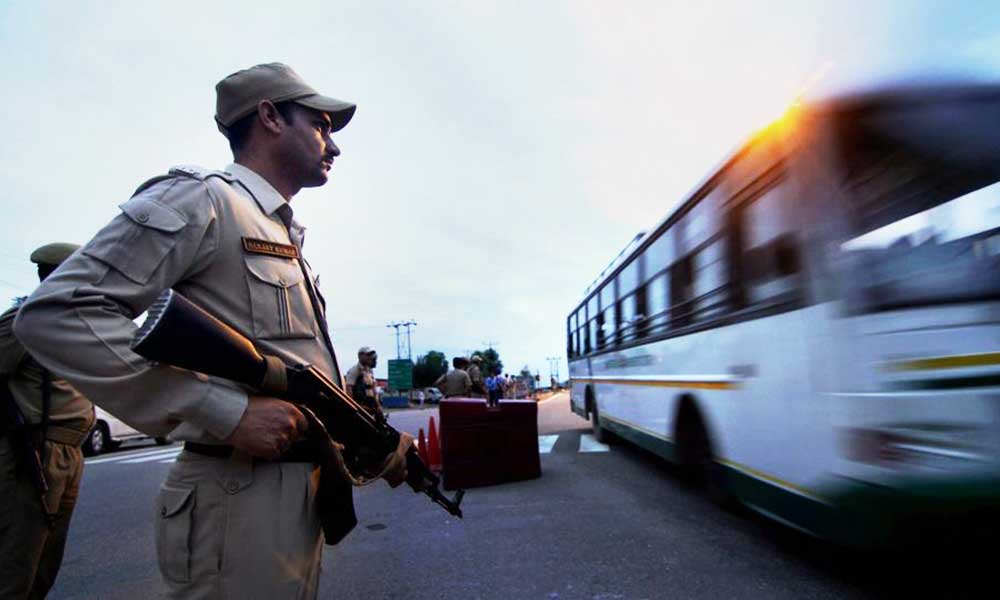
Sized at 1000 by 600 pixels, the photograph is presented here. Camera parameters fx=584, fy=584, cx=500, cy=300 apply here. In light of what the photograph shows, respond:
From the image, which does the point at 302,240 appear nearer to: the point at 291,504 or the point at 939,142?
the point at 291,504

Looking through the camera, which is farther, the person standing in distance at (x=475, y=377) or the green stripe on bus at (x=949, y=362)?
the person standing in distance at (x=475, y=377)

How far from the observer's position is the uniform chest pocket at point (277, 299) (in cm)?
161

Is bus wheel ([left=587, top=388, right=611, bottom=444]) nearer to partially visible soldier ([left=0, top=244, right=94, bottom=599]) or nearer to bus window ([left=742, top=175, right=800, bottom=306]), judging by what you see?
bus window ([left=742, top=175, right=800, bottom=306])

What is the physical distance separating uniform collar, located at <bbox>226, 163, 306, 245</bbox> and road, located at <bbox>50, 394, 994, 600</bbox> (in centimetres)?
303

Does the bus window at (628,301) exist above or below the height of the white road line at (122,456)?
above

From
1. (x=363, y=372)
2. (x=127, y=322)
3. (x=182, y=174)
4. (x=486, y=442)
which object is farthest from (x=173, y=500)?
(x=363, y=372)

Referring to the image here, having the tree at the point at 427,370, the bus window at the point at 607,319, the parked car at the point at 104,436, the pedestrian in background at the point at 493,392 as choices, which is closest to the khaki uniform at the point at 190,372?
the pedestrian in background at the point at 493,392

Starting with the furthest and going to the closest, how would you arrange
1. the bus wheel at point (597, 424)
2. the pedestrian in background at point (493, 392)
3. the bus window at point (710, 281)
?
1. the bus wheel at point (597, 424)
2. the pedestrian in background at point (493, 392)
3. the bus window at point (710, 281)

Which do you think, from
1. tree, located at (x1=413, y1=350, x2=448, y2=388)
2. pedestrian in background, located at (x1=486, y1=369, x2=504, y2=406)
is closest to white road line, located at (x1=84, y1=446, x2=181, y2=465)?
pedestrian in background, located at (x1=486, y1=369, x2=504, y2=406)

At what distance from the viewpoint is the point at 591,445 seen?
11406 mm

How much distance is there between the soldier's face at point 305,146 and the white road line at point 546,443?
8.56 metres

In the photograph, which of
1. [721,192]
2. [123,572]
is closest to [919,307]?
[721,192]

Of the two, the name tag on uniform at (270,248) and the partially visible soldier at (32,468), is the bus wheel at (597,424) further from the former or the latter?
the name tag on uniform at (270,248)

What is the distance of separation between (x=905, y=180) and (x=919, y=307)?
2.49ft
